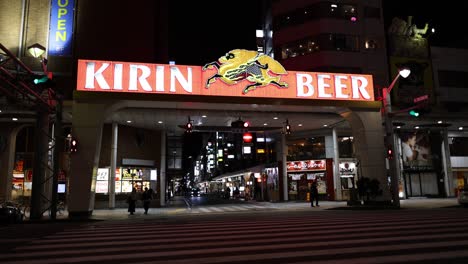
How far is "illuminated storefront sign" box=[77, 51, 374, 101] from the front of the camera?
21.2 m

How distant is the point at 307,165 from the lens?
36.7 meters

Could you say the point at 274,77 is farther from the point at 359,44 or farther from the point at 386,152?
the point at 359,44

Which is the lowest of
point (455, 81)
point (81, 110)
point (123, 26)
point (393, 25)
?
point (81, 110)

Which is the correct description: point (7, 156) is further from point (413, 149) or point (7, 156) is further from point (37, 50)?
point (413, 149)

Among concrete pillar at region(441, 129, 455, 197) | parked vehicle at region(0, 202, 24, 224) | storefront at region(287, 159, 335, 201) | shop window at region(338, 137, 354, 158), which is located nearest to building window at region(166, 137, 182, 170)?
storefront at region(287, 159, 335, 201)

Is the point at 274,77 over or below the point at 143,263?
over

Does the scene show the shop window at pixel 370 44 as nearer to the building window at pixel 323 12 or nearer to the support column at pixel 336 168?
the building window at pixel 323 12

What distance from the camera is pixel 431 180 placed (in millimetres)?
38062

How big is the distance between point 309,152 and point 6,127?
89.1ft

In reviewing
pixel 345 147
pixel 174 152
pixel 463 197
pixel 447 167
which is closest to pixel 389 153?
pixel 463 197

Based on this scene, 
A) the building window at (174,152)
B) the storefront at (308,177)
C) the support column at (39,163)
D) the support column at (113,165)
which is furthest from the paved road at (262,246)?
the building window at (174,152)

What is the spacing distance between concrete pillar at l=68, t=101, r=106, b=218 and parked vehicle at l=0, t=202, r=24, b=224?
2571mm

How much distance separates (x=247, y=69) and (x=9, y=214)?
1528cm

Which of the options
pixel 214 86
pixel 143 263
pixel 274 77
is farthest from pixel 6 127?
pixel 143 263
